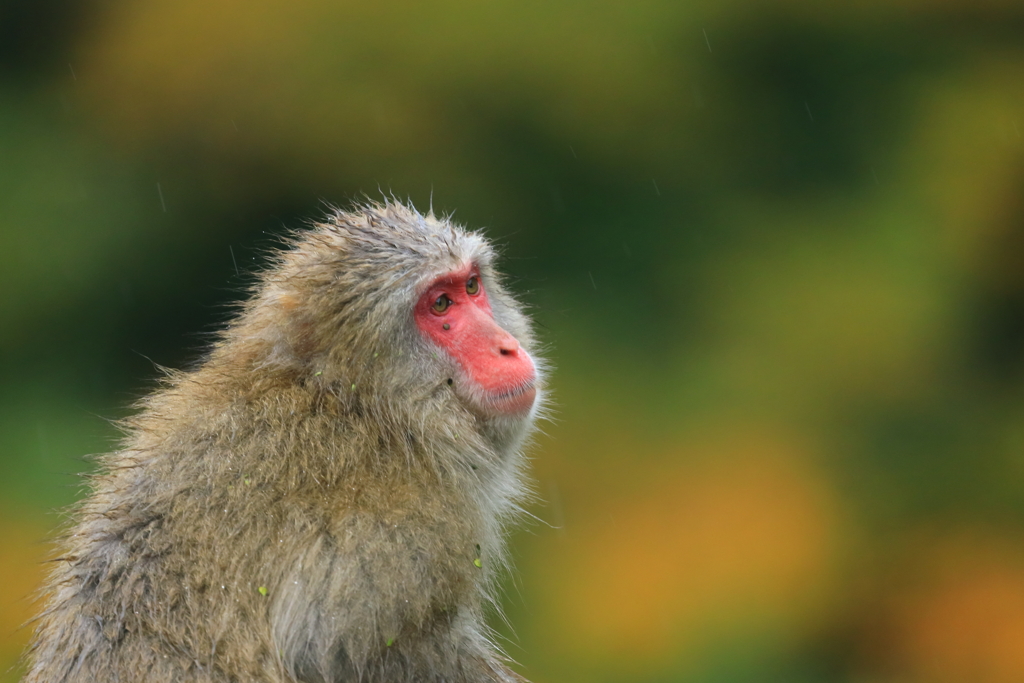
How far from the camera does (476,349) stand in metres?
3.82

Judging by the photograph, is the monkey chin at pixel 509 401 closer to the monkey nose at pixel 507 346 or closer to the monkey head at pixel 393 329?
the monkey head at pixel 393 329

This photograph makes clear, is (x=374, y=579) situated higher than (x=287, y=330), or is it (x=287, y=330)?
(x=287, y=330)

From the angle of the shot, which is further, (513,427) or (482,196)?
(482,196)

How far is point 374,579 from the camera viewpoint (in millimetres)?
3135

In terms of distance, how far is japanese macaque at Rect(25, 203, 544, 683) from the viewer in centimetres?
309

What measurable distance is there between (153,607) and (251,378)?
2.96ft

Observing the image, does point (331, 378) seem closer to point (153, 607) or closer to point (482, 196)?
point (153, 607)

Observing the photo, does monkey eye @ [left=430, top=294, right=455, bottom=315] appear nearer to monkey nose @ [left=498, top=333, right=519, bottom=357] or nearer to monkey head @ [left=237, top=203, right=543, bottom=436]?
monkey head @ [left=237, top=203, right=543, bottom=436]

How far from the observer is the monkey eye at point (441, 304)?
3875 millimetres

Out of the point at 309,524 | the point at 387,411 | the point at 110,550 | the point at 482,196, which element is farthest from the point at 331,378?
the point at 482,196

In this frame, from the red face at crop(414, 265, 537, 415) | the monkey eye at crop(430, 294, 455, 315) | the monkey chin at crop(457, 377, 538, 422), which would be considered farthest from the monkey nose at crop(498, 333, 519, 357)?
the monkey eye at crop(430, 294, 455, 315)

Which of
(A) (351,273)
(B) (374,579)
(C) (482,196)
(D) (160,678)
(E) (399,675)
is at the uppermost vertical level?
(C) (482,196)

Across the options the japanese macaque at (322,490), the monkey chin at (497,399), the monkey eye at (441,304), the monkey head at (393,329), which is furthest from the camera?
the monkey eye at (441,304)

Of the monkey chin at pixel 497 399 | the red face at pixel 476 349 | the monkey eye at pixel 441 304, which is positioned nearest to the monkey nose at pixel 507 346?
the red face at pixel 476 349
